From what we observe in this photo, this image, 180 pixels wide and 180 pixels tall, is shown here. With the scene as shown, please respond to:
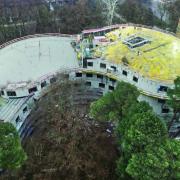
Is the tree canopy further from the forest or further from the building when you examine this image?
the forest

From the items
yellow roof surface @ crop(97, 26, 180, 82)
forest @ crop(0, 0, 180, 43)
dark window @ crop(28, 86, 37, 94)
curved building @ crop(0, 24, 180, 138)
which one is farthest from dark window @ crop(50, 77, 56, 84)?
forest @ crop(0, 0, 180, 43)

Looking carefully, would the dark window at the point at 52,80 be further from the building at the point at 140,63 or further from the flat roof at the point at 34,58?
the building at the point at 140,63

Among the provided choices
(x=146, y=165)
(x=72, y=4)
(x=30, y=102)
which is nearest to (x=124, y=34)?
(x=30, y=102)

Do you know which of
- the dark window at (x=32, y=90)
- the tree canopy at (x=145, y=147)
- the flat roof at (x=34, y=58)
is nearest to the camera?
the tree canopy at (x=145, y=147)

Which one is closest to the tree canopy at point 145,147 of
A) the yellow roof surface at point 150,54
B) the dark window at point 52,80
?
the yellow roof surface at point 150,54

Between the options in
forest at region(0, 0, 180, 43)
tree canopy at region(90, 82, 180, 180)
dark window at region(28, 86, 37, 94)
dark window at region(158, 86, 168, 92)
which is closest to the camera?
tree canopy at region(90, 82, 180, 180)

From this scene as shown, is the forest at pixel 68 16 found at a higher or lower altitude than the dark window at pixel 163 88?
higher
